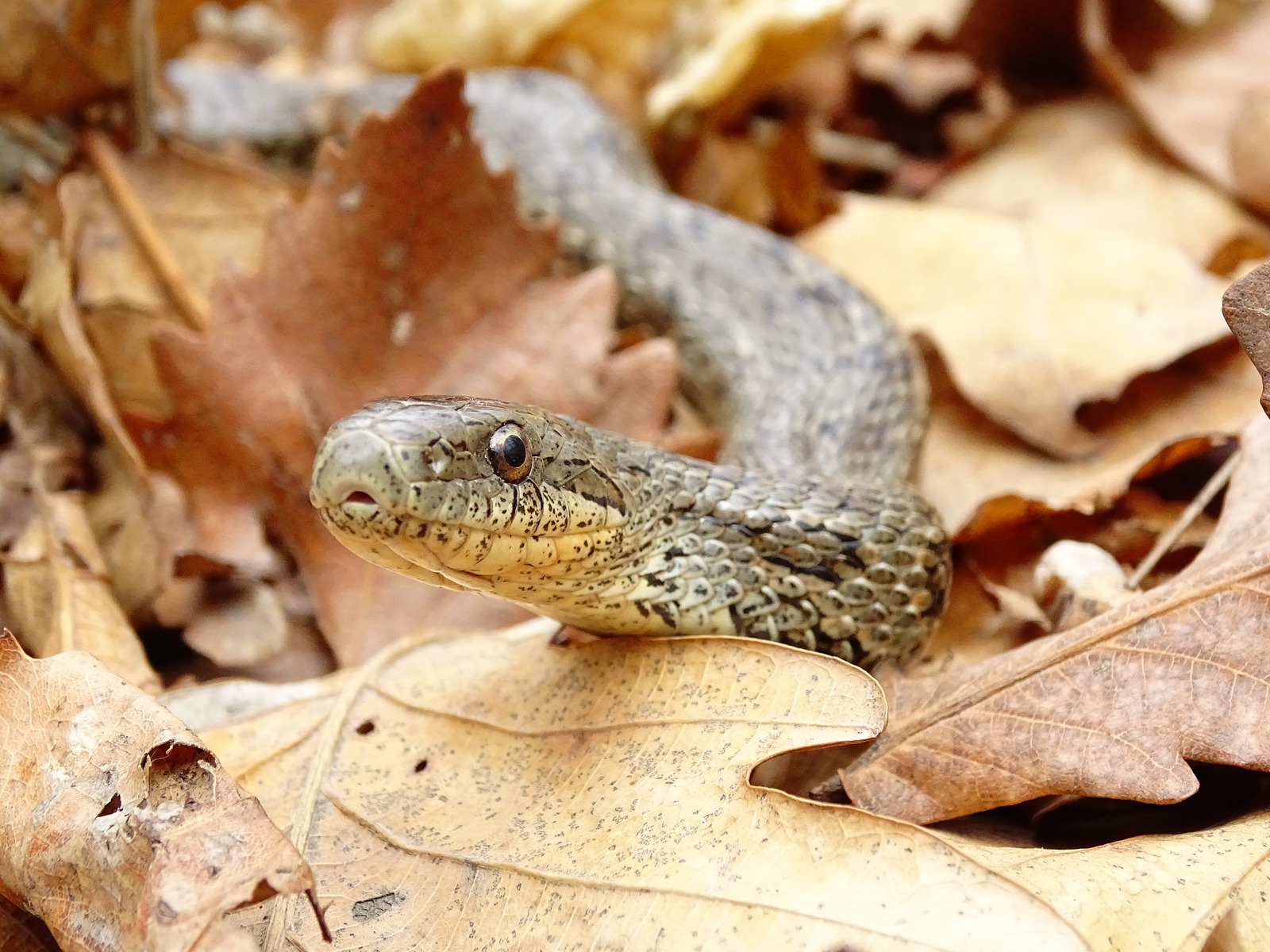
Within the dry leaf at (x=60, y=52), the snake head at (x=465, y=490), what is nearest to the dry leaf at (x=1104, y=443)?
the snake head at (x=465, y=490)

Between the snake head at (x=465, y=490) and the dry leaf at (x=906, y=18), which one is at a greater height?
the dry leaf at (x=906, y=18)

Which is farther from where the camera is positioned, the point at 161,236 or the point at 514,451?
the point at 161,236

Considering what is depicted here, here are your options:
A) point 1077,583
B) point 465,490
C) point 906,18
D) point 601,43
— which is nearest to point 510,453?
point 465,490

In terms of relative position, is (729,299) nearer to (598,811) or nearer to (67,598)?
(67,598)

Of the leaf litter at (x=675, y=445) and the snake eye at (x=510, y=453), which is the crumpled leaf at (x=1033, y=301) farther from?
the snake eye at (x=510, y=453)

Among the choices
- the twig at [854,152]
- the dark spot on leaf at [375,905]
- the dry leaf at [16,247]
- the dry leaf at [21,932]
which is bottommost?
the dry leaf at [21,932]

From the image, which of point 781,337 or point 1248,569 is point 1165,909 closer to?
point 1248,569
